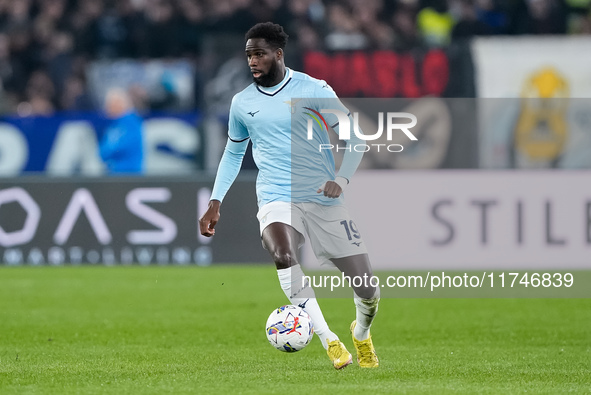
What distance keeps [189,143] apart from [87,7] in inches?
141

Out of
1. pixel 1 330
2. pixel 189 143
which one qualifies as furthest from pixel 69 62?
pixel 1 330

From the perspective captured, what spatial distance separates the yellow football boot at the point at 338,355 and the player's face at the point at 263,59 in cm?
164

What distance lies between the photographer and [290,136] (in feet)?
23.6

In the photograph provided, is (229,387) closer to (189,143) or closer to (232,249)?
(232,249)

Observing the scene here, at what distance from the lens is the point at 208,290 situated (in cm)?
1216

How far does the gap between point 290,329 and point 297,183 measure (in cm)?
91

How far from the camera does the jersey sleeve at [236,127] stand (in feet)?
23.9

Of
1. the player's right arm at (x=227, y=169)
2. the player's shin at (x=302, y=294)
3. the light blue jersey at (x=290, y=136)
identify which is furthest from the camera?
the player's right arm at (x=227, y=169)

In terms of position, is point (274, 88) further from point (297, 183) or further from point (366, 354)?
point (366, 354)

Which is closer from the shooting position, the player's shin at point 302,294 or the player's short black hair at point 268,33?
the player's shin at point 302,294

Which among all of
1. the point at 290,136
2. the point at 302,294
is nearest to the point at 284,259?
the point at 302,294

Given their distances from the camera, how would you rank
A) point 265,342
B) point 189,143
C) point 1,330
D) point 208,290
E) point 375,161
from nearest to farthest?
A: 1. point 265,342
2. point 1,330
3. point 208,290
4. point 375,161
5. point 189,143

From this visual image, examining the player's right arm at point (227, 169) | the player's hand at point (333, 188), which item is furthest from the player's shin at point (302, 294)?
the player's right arm at point (227, 169)

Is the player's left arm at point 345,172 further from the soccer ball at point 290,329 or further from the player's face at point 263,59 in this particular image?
the soccer ball at point 290,329
